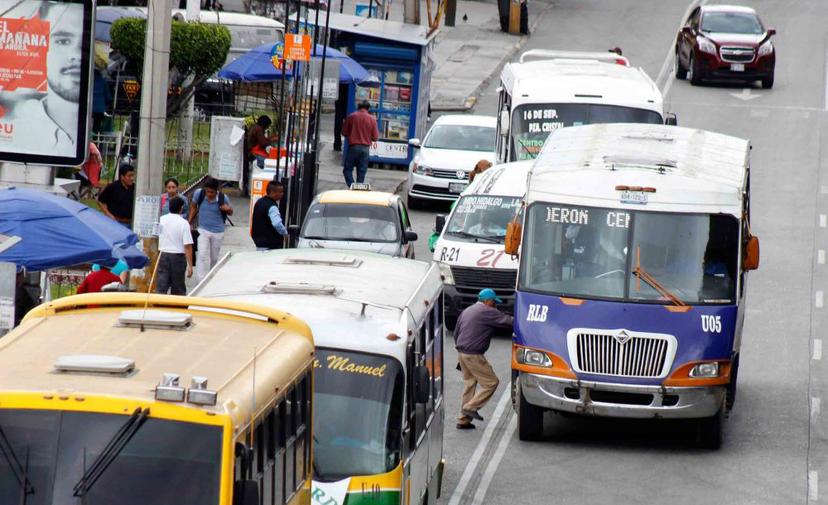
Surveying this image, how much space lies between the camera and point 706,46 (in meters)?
40.6

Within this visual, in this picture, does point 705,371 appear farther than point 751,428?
No

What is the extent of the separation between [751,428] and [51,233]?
7.91 meters

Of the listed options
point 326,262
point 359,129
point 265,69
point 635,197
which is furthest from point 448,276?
point 265,69

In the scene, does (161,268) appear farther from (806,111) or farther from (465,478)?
(806,111)

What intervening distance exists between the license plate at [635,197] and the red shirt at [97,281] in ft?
17.0

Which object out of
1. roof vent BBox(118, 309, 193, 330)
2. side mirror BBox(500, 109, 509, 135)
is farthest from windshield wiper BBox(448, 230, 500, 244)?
roof vent BBox(118, 309, 193, 330)

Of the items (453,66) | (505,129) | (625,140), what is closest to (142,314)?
(625,140)

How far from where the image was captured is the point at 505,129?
88.8 ft

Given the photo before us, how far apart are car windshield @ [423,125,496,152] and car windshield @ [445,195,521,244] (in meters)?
8.02

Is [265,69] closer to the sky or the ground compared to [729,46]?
closer to the ground

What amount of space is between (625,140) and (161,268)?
5872 mm

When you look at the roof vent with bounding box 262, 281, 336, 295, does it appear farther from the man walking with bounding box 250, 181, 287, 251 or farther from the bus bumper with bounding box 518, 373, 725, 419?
the man walking with bounding box 250, 181, 287, 251

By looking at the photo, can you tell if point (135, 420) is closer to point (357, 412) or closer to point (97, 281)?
point (357, 412)

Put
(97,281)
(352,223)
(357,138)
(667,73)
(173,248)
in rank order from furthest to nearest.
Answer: (667,73) < (357,138) < (352,223) < (173,248) < (97,281)
